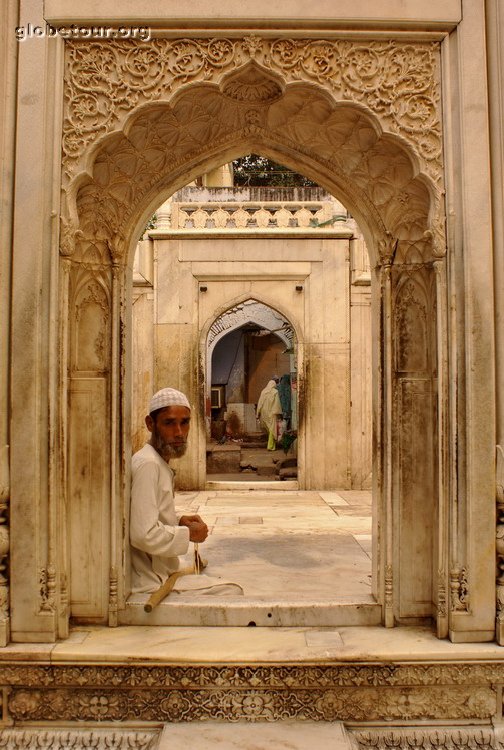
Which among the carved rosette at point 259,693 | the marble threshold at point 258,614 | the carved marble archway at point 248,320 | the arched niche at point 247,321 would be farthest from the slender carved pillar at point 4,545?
the carved marble archway at point 248,320

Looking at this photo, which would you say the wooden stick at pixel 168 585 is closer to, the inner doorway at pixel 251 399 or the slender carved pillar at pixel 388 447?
the slender carved pillar at pixel 388 447

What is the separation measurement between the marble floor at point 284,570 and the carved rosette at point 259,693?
1.37 feet

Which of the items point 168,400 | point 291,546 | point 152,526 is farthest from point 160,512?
A: point 291,546

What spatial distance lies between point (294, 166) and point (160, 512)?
2438 mm

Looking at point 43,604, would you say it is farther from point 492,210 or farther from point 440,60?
point 440,60

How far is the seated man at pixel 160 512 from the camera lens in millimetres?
3646

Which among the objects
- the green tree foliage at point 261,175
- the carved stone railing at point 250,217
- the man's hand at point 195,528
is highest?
the green tree foliage at point 261,175

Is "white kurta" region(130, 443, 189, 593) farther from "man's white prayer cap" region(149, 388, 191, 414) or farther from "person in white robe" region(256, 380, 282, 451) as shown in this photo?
"person in white robe" region(256, 380, 282, 451)

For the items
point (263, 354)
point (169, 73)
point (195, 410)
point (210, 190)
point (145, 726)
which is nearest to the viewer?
point (145, 726)

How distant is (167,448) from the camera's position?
12.7 ft

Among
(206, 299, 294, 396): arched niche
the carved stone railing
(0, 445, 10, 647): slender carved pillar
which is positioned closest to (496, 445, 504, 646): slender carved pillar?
(0, 445, 10, 647): slender carved pillar

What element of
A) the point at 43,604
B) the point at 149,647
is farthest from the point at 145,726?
the point at 43,604

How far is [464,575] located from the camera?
3.28 m

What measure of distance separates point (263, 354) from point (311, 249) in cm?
1102
